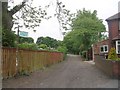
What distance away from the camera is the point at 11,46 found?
17062mm

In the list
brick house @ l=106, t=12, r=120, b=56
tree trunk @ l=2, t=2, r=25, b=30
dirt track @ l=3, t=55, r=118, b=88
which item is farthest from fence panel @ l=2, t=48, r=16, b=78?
brick house @ l=106, t=12, r=120, b=56

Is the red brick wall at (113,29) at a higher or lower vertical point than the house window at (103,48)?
higher

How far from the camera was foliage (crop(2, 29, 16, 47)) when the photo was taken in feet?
53.3

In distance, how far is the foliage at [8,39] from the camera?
1625 cm

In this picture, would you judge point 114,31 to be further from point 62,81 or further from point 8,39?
point 62,81

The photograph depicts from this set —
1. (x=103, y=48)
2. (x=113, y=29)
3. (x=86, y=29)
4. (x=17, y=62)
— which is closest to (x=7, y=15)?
(x=17, y=62)

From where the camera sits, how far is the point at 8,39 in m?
16.8

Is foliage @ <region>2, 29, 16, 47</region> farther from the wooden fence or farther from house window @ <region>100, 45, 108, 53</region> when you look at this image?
house window @ <region>100, 45, 108, 53</region>

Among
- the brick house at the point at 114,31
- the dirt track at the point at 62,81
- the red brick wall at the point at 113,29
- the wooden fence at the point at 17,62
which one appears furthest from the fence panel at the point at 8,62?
the red brick wall at the point at 113,29

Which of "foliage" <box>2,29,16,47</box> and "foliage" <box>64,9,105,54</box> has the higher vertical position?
"foliage" <box>64,9,105,54</box>

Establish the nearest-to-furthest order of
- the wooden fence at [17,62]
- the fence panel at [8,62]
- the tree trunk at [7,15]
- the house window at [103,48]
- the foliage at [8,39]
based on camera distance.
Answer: the fence panel at [8,62]
the wooden fence at [17,62]
the foliage at [8,39]
the tree trunk at [7,15]
the house window at [103,48]

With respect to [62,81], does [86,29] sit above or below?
above

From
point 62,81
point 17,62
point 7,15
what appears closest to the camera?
point 62,81

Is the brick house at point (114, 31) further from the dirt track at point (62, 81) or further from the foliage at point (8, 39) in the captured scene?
the foliage at point (8, 39)
